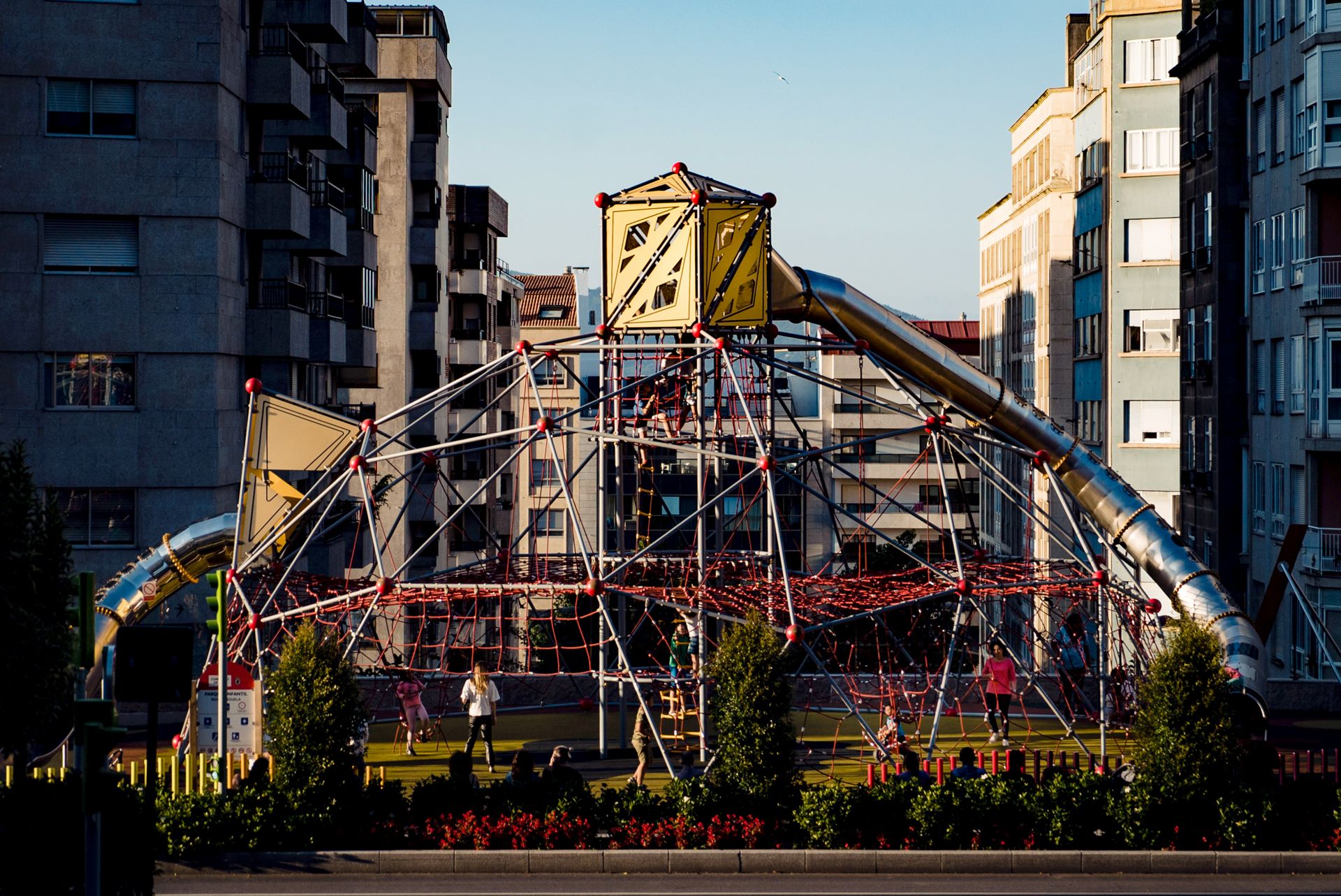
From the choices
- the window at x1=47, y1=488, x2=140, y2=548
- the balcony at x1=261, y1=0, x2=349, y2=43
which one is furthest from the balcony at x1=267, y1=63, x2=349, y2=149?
the window at x1=47, y1=488, x2=140, y2=548

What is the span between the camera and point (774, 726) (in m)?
26.8

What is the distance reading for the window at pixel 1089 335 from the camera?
7644cm

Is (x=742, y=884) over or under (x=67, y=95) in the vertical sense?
under

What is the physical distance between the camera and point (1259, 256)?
181 ft

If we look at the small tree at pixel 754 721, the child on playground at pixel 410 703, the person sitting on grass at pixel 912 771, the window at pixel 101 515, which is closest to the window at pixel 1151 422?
the window at pixel 101 515

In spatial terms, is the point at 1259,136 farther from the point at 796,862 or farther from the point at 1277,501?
the point at 796,862

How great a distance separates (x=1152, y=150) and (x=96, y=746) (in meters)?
64.1

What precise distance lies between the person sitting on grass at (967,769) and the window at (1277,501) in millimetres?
27597

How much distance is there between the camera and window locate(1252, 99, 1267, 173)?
178 ft

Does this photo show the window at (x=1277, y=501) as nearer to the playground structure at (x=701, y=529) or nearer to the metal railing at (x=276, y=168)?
the playground structure at (x=701, y=529)

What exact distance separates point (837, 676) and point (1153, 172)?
43.4 m

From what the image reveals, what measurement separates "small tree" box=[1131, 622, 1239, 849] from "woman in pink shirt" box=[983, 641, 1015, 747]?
6.47 meters

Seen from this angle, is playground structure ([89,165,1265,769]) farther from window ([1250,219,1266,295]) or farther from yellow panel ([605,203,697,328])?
window ([1250,219,1266,295])

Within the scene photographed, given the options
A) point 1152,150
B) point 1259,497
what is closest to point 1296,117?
point 1259,497
